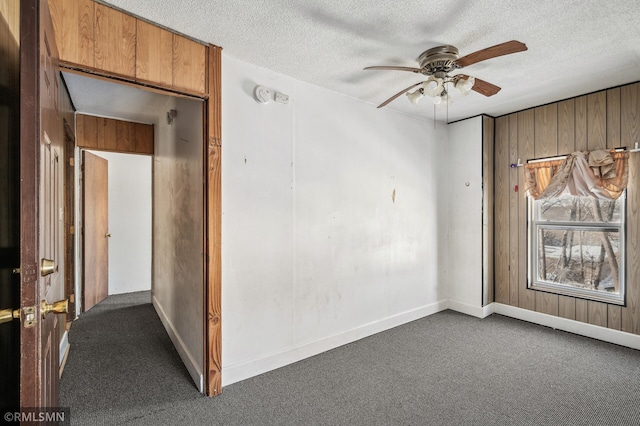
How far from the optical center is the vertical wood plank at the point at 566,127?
3.29m

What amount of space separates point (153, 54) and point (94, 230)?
3370mm

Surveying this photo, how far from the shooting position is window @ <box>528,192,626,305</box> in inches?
122

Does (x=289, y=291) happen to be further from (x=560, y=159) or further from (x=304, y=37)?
(x=560, y=159)

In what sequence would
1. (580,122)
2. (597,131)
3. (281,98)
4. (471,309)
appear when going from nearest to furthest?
(281,98)
(597,131)
(580,122)
(471,309)

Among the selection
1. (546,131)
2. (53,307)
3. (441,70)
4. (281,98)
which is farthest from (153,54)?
(546,131)

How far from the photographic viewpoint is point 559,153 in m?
3.38

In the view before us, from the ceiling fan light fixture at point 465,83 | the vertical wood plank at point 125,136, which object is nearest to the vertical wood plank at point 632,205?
A: the ceiling fan light fixture at point 465,83

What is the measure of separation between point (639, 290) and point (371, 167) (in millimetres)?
2744

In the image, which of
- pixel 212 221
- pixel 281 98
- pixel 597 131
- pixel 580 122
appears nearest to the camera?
pixel 212 221

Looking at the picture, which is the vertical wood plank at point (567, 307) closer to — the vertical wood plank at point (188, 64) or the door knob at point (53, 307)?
the vertical wood plank at point (188, 64)

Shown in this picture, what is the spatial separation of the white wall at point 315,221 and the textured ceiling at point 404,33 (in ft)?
1.14

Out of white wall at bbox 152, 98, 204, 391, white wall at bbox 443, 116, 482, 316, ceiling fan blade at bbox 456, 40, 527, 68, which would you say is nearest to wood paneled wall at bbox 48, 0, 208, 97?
white wall at bbox 152, 98, 204, 391

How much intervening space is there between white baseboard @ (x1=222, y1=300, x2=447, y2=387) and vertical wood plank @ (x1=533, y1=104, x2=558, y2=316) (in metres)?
1.26

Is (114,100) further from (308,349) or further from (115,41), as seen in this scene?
(308,349)
